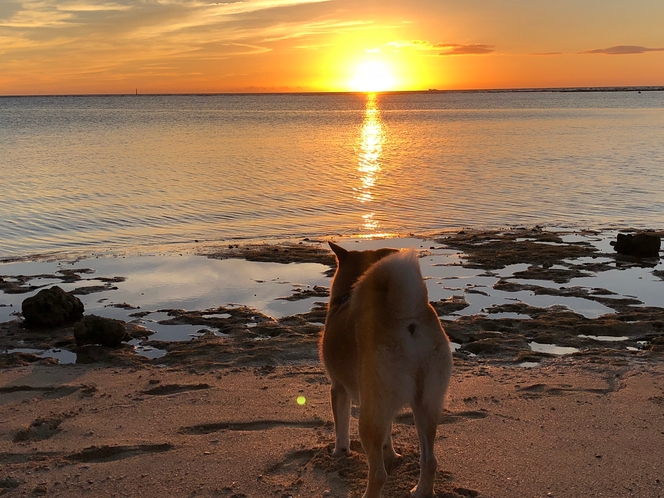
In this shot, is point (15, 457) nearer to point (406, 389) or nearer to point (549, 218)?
point (406, 389)

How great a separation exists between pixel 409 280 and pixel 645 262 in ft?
31.0

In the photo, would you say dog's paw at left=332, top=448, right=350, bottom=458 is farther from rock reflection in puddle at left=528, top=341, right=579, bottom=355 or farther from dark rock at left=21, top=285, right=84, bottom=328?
dark rock at left=21, top=285, right=84, bottom=328

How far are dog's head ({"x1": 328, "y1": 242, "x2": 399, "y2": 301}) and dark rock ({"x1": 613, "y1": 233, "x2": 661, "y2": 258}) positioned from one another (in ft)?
29.5

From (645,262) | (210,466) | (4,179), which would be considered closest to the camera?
(210,466)

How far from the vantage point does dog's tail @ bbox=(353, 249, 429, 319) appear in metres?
3.69

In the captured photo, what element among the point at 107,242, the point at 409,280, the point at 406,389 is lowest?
the point at 107,242

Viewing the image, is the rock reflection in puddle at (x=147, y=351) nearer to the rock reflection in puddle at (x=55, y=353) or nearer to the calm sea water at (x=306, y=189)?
the rock reflection in puddle at (x=55, y=353)

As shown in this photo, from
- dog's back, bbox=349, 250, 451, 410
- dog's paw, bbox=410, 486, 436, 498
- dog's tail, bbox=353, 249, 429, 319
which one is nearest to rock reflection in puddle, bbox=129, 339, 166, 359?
dog's paw, bbox=410, 486, 436, 498

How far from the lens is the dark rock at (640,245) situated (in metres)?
11.9

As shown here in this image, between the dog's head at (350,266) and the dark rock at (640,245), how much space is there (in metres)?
9.00

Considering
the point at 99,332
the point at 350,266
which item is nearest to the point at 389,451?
the point at 350,266

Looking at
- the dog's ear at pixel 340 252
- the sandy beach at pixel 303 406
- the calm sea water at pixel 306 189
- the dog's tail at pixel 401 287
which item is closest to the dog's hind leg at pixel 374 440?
the sandy beach at pixel 303 406

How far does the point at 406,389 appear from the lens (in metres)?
3.68

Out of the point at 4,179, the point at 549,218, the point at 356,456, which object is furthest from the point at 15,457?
the point at 4,179
